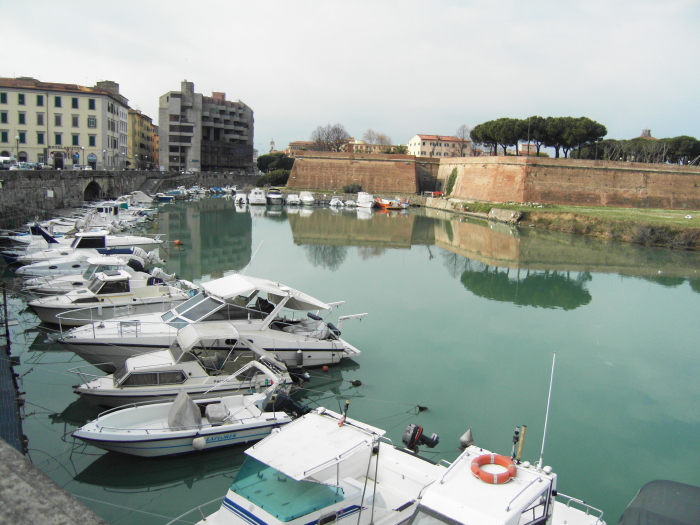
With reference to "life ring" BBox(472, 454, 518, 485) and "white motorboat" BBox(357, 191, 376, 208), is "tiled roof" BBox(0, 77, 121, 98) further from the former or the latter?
"life ring" BBox(472, 454, 518, 485)

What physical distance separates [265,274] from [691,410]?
14.7m

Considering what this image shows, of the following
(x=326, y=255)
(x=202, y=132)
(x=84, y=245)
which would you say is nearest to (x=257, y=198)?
(x=326, y=255)

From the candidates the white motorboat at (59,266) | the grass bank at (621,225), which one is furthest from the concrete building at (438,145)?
the white motorboat at (59,266)

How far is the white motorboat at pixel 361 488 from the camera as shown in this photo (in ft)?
15.6

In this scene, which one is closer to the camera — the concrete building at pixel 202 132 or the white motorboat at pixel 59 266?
the white motorboat at pixel 59 266

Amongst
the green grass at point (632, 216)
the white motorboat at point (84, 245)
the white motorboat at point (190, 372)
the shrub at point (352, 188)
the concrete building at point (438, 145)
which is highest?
the concrete building at point (438, 145)

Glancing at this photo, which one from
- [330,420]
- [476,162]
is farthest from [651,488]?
[476,162]

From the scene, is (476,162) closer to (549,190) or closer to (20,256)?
(549,190)

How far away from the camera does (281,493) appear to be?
5.29 metres

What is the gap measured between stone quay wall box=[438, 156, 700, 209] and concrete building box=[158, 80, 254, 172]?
42189 millimetres

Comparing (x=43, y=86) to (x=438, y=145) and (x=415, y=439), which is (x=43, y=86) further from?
(x=438, y=145)

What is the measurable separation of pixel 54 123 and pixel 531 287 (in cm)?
4223

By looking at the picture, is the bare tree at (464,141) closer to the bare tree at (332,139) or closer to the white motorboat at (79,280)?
the bare tree at (332,139)

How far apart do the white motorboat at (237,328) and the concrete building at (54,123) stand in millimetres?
39494
